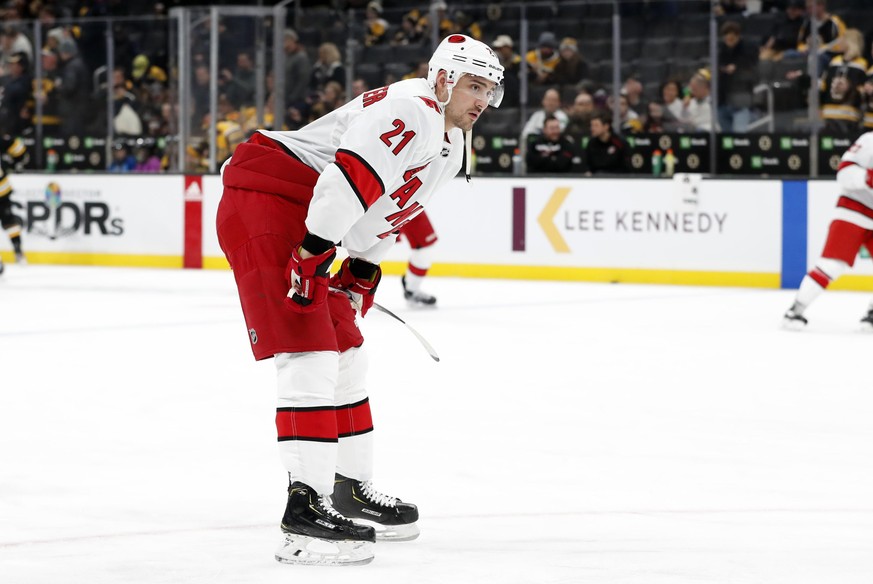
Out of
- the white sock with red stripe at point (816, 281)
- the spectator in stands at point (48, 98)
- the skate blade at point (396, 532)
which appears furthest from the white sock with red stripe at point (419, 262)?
the spectator in stands at point (48, 98)

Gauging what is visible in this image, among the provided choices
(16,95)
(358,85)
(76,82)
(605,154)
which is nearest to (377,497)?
(605,154)

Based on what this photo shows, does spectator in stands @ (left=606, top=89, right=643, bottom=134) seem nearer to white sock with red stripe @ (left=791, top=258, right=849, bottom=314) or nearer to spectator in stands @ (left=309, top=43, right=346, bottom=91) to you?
spectator in stands @ (left=309, top=43, right=346, bottom=91)

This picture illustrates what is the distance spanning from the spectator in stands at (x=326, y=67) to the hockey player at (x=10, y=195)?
274 cm

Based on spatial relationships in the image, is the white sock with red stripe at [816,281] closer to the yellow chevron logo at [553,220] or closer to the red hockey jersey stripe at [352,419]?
the yellow chevron logo at [553,220]

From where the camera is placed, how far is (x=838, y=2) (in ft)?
36.7

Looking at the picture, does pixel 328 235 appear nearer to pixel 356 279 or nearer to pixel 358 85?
pixel 356 279

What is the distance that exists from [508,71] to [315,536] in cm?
925

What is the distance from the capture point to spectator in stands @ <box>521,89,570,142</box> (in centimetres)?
1181

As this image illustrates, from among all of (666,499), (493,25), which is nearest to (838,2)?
(493,25)

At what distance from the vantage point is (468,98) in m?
3.28

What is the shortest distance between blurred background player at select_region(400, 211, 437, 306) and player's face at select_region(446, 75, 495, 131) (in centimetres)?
560

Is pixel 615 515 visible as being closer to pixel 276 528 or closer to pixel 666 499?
pixel 666 499

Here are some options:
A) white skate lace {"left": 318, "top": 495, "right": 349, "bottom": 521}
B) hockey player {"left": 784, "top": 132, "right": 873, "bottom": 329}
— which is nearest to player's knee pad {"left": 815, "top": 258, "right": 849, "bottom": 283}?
hockey player {"left": 784, "top": 132, "right": 873, "bottom": 329}

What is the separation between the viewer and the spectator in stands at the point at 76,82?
13.4 m
